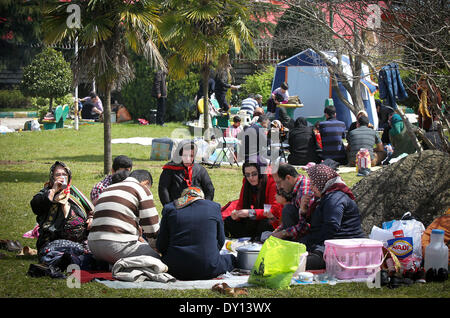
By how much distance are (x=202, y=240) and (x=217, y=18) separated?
1118cm

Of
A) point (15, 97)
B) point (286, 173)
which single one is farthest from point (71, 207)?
point (15, 97)

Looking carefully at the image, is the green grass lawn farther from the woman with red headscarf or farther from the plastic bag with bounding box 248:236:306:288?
the woman with red headscarf

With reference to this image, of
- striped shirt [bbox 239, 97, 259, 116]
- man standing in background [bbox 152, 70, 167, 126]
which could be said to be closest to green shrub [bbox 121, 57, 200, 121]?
man standing in background [bbox 152, 70, 167, 126]

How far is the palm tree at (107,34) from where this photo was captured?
41.5 ft

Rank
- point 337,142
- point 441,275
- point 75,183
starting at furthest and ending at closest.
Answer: point 337,142 < point 75,183 < point 441,275

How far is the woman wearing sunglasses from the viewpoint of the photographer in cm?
809

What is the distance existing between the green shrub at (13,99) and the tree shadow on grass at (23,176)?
55.5 feet

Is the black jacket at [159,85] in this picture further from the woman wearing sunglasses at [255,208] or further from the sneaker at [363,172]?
the woman wearing sunglasses at [255,208]

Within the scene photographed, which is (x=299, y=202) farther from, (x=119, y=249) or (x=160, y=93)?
(x=160, y=93)

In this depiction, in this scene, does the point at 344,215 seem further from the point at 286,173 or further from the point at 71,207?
the point at 71,207

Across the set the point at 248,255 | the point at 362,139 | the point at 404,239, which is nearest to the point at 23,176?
the point at 362,139

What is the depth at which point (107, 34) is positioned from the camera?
12906 millimetres

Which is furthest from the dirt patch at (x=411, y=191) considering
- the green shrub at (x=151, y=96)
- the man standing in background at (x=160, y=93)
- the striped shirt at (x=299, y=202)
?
the green shrub at (x=151, y=96)

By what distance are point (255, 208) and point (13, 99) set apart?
2425cm
